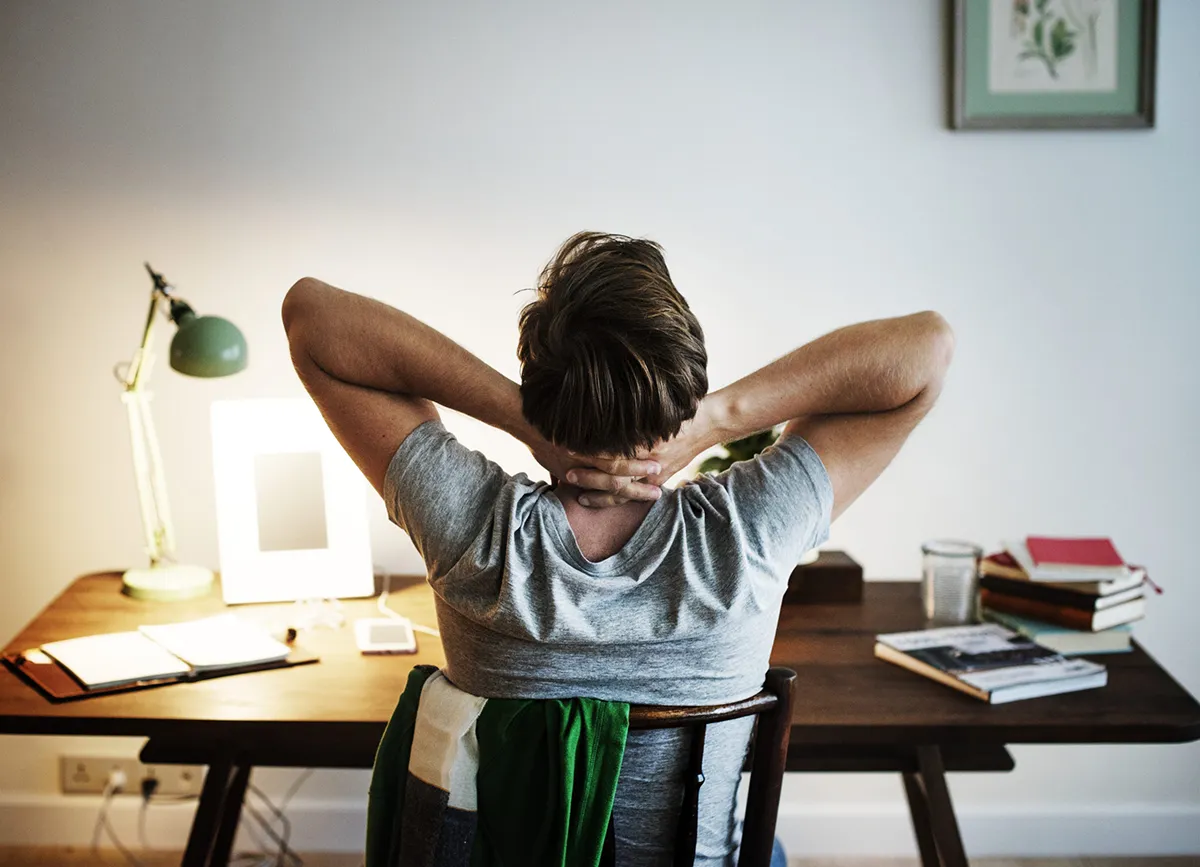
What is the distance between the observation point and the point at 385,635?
1.86 m

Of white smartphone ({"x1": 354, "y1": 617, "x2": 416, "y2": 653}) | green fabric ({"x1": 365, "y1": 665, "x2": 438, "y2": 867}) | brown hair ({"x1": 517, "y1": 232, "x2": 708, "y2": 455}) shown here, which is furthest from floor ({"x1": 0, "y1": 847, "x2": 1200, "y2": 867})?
brown hair ({"x1": 517, "y1": 232, "x2": 708, "y2": 455})

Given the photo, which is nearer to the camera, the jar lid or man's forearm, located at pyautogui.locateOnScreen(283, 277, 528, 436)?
man's forearm, located at pyautogui.locateOnScreen(283, 277, 528, 436)

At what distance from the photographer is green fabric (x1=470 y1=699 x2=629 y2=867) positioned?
1.08 m

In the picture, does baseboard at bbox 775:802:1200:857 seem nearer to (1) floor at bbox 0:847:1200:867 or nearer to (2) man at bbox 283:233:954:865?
(1) floor at bbox 0:847:1200:867

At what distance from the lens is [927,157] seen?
2365 mm

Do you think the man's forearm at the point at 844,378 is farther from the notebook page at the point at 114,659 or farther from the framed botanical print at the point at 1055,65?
the framed botanical print at the point at 1055,65

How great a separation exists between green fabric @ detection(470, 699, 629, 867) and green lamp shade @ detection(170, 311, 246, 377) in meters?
1.05

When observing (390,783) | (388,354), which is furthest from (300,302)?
(390,783)

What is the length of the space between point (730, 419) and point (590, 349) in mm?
317

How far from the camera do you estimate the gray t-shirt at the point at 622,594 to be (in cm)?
112

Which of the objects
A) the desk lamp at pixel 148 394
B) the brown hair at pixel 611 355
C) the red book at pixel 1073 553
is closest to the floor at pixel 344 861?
the desk lamp at pixel 148 394

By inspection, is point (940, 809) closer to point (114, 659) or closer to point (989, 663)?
point (989, 663)

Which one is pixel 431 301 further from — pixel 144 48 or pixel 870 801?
pixel 870 801

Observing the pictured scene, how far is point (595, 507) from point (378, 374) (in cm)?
29
